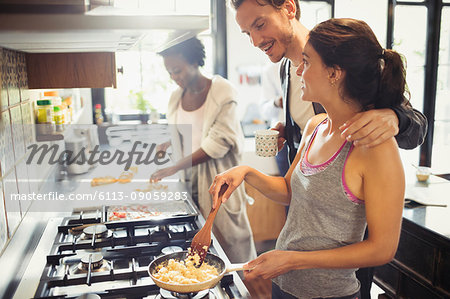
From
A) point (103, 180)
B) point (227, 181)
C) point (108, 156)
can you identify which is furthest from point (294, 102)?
point (108, 156)

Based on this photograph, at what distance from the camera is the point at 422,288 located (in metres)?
2.08

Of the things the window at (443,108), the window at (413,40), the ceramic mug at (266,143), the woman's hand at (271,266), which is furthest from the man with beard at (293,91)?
the window at (443,108)

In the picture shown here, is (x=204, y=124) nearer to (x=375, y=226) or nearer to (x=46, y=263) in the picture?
(x=46, y=263)

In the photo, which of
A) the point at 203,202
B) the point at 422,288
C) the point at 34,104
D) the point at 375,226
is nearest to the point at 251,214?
the point at 203,202

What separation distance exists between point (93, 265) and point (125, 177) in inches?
48.3

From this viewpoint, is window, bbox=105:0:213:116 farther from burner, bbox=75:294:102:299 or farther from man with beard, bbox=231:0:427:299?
burner, bbox=75:294:102:299

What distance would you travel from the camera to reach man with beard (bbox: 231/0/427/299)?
38.8 inches

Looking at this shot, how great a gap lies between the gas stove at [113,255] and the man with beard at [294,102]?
1.67 ft

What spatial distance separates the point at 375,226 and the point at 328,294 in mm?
279

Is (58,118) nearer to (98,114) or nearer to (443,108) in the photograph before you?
(98,114)

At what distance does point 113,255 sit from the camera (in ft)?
4.32

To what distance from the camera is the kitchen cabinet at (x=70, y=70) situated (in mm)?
1535

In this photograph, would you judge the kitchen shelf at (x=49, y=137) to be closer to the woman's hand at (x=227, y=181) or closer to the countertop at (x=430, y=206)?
the woman's hand at (x=227, y=181)

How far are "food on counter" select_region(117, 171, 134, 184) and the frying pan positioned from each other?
126cm
